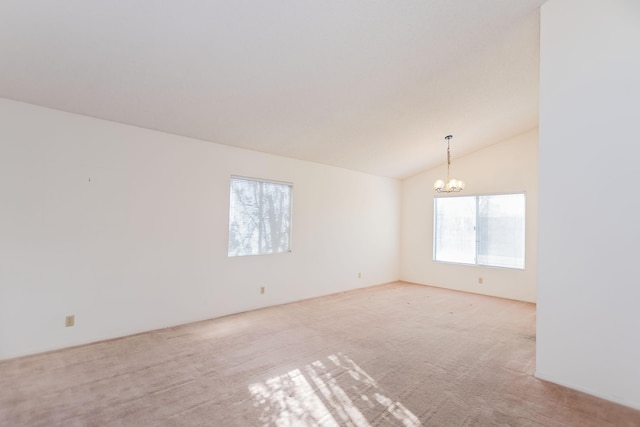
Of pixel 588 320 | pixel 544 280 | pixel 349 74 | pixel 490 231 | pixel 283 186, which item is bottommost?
pixel 588 320

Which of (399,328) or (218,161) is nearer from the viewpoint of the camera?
(399,328)

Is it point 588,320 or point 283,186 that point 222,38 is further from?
point 588,320

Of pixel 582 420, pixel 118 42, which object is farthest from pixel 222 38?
pixel 582 420

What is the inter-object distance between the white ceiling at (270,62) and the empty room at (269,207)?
2 cm

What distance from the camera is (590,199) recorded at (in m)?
2.52

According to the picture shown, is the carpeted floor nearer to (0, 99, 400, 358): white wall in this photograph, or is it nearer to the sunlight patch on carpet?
the sunlight patch on carpet

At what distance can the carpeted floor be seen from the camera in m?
2.16

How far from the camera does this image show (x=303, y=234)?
5504mm

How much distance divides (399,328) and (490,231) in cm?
336

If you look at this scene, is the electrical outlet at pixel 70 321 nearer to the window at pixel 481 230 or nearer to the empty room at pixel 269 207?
the empty room at pixel 269 207

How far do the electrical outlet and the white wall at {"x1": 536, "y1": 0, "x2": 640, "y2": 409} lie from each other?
458 centimetres

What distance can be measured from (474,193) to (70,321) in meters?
6.76

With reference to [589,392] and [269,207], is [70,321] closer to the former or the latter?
[269,207]

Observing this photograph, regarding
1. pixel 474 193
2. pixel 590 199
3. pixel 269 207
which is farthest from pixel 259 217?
pixel 474 193
